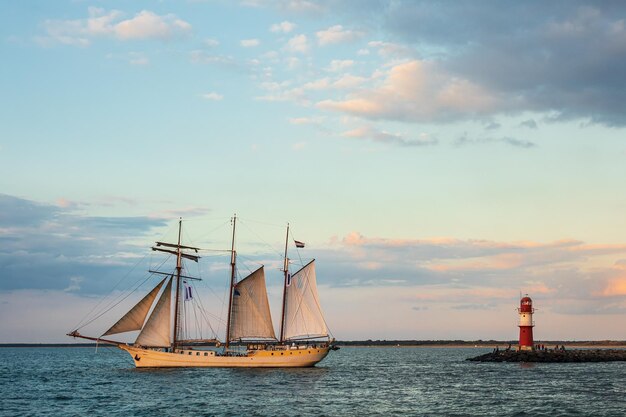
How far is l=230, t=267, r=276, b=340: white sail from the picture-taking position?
9219 cm

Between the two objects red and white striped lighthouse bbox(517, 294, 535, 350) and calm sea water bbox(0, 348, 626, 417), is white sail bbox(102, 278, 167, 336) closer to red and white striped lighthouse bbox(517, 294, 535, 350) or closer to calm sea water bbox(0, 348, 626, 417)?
calm sea water bbox(0, 348, 626, 417)

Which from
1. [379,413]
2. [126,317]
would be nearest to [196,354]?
[126,317]

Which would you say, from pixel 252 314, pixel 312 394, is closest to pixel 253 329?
pixel 252 314

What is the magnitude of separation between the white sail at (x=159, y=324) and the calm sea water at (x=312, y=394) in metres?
3.95

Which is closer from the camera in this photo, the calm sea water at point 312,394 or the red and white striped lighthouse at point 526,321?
the calm sea water at point 312,394

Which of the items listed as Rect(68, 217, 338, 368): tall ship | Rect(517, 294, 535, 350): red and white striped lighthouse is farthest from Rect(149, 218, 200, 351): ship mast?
Rect(517, 294, 535, 350): red and white striped lighthouse

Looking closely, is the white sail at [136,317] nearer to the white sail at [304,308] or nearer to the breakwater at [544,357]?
the white sail at [304,308]

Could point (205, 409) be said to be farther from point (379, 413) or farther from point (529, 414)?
point (529, 414)

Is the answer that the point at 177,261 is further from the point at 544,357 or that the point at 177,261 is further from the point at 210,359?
the point at 544,357

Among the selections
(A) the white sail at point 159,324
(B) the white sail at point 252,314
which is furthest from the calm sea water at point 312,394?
(B) the white sail at point 252,314

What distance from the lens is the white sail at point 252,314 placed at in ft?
302

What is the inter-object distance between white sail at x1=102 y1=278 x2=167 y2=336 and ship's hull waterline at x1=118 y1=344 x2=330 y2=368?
9017 millimetres

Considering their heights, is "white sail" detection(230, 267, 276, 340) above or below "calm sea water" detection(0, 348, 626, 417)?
above

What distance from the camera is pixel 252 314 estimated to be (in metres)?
92.8
